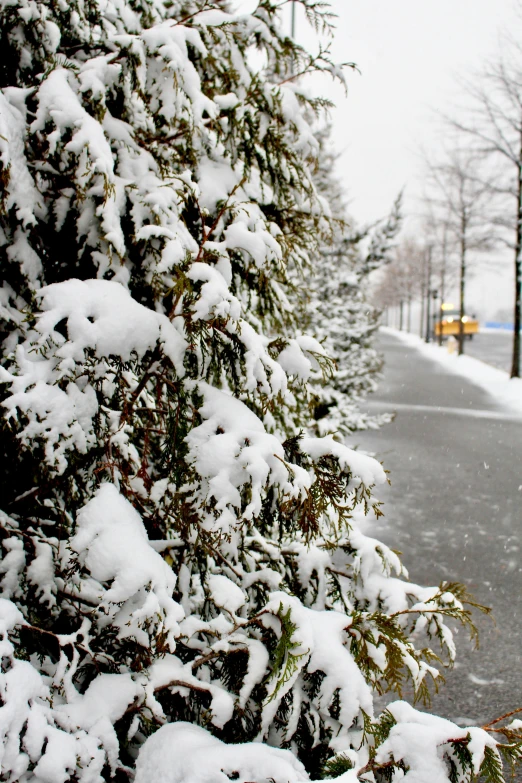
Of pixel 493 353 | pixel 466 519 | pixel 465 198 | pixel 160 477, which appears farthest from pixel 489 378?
pixel 160 477

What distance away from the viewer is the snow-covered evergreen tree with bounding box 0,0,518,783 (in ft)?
5.68

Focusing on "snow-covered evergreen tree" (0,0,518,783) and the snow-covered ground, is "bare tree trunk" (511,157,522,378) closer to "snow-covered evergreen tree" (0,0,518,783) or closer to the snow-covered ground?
the snow-covered ground

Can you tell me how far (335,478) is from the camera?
2182 millimetres

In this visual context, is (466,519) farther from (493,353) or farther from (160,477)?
(493,353)

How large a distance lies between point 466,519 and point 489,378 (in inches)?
529

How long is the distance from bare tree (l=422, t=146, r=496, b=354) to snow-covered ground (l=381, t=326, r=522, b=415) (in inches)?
117

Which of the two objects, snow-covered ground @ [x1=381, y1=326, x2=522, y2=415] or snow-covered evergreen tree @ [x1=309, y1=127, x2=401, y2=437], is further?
snow-covered ground @ [x1=381, y1=326, x2=522, y2=415]

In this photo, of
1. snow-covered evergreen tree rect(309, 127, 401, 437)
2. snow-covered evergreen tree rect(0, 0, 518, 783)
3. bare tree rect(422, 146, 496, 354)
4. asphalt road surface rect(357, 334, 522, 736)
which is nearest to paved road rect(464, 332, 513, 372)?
bare tree rect(422, 146, 496, 354)

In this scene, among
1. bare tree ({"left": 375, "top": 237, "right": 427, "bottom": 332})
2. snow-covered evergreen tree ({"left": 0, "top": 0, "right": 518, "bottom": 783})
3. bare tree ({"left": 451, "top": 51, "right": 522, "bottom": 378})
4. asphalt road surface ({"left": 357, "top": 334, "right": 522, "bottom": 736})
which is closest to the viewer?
snow-covered evergreen tree ({"left": 0, "top": 0, "right": 518, "bottom": 783})

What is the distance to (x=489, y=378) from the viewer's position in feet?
63.0

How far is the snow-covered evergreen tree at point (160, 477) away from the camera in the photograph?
5.68 ft

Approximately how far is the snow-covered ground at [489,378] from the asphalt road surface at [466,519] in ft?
3.46

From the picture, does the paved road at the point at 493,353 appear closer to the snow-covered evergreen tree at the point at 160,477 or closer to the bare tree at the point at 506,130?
the bare tree at the point at 506,130

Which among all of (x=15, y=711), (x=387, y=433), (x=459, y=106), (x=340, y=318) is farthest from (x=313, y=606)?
(x=459, y=106)
